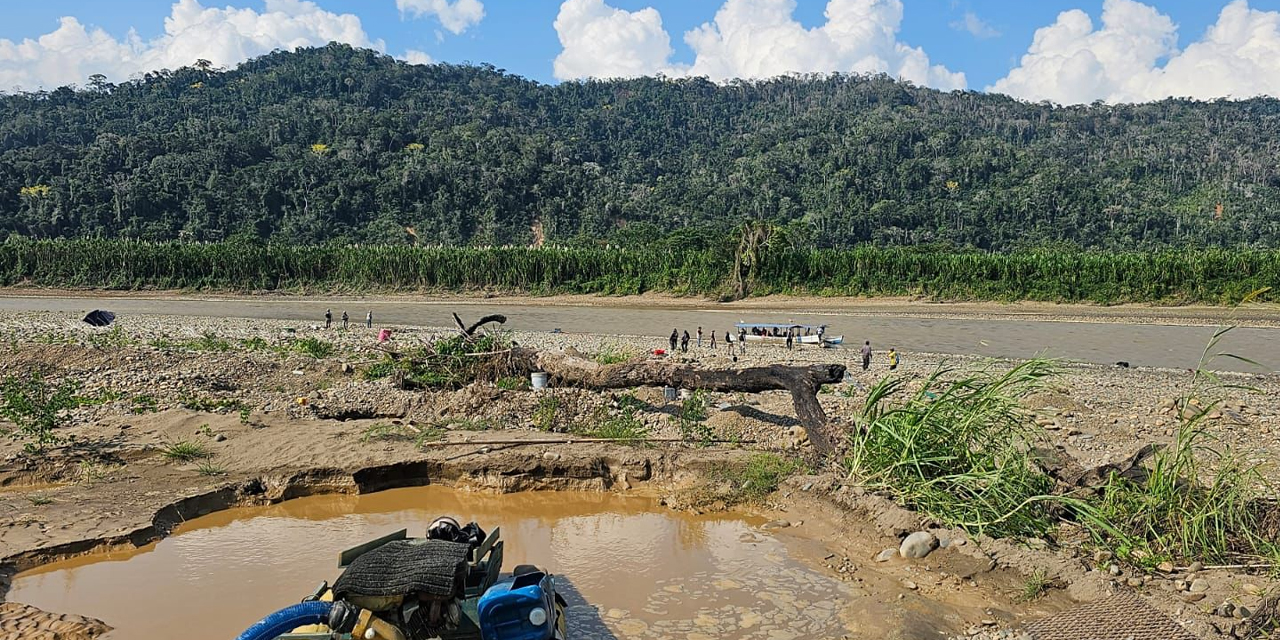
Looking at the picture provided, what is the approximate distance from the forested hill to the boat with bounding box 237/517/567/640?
50.5 metres

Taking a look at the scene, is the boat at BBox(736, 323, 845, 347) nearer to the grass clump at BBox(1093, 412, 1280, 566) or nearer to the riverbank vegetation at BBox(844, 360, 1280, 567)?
the riverbank vegetation at BBox(844, 360, 1280, 567)

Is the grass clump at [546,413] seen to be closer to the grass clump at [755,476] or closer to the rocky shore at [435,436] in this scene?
the rocky shore at [435,436]

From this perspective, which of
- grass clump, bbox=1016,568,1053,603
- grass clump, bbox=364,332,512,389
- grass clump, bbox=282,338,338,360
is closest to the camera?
grass clump, bbox=1016,568,1053,603

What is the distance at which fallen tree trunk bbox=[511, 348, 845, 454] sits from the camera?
32.7 feet

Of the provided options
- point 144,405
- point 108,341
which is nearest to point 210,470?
point 144,405

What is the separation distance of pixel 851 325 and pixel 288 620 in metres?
30.0

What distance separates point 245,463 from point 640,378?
16.8 feet

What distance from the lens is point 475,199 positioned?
82.1 metres

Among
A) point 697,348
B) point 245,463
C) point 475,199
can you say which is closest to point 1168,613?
point 245,463

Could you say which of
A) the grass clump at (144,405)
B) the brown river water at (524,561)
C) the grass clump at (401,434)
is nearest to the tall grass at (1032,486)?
the brown river water at (524,561)

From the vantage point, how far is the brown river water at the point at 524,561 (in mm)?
6672

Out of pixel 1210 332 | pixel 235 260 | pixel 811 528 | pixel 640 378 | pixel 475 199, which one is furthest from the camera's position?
pixel 475 199

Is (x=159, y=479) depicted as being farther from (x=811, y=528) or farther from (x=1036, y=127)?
(x=1036, y=127)

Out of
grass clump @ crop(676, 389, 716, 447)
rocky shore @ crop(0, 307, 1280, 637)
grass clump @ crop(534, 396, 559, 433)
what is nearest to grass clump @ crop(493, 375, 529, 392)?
rocky shore @ crop(0, 307, 1280, 637)
